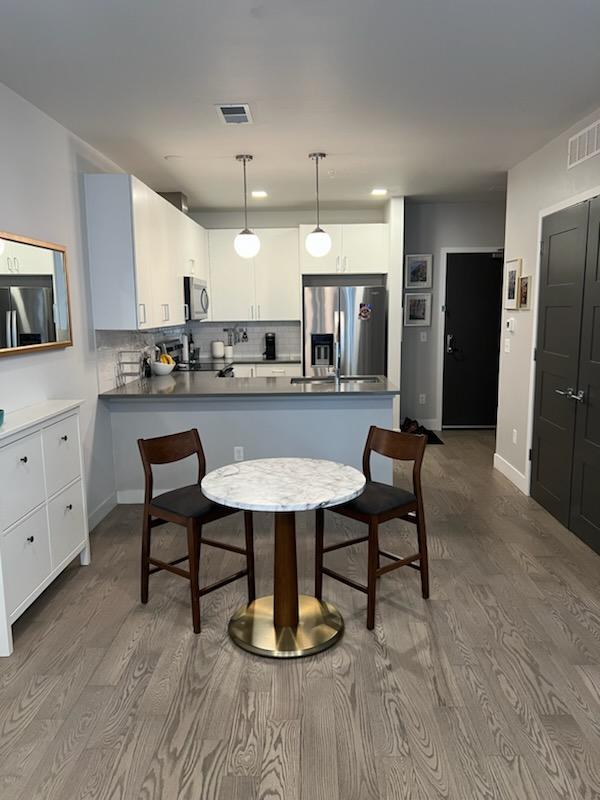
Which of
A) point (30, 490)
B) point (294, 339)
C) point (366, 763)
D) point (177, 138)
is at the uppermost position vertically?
point (177, 138)

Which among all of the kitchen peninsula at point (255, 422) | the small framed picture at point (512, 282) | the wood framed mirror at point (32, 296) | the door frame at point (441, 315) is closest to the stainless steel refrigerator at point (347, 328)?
the door frame at point (441, 315)

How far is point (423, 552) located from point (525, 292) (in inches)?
100

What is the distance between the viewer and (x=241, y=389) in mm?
4262

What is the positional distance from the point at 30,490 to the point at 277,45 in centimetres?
225

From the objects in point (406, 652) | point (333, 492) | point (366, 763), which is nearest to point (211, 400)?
point (333, 492)

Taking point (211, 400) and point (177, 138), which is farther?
point (211, 400)

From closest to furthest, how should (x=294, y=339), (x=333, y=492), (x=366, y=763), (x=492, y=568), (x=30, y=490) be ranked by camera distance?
(x=366, y=763), (x=333, y=492), (x=30, y=490), (x=492, y=568), (x=294, y=339)

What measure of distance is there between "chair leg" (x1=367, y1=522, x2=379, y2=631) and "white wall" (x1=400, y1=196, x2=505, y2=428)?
169 inches

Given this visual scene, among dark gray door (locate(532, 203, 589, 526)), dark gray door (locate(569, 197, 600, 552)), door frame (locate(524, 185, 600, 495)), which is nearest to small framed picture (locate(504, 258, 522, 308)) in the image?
door frame (locate(524, 185, 600, 495))

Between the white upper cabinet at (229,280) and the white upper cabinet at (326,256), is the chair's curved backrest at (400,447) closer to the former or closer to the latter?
the white upper cabinet at (326,256)

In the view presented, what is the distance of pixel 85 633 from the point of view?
265 cm

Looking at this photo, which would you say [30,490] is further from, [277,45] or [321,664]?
[277,45]

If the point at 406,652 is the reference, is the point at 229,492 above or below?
above

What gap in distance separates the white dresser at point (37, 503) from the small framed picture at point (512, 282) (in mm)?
3464
